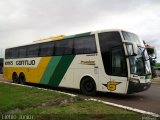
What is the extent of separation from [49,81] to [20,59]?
4.50 metres

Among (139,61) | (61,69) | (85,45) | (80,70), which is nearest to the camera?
(139,61)

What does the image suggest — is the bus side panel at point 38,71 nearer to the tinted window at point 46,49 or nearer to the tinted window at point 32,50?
the tinted window at point 46,49

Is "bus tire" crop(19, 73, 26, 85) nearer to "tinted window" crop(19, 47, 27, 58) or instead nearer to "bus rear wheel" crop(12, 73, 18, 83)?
"bus rear wheel" crop(12, 73, 18, 83)

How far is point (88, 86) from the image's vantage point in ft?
49.1

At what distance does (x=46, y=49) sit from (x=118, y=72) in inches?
251

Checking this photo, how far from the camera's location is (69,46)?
16.3 metres

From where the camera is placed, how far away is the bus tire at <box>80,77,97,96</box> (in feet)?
48.2

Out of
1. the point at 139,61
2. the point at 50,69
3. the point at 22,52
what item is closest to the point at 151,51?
the point at 139,61

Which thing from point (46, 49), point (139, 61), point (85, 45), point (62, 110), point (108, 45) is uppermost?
point (46, 49)

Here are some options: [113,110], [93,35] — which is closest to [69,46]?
[93,35]

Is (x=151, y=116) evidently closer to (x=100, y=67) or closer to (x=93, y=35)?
(x=100, y=67)

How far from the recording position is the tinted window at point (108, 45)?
1370 centimetres

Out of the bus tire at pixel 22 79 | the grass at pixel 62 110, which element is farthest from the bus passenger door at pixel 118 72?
the bus tire at pixel 22 79

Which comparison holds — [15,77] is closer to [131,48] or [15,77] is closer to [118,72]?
[118,72]
